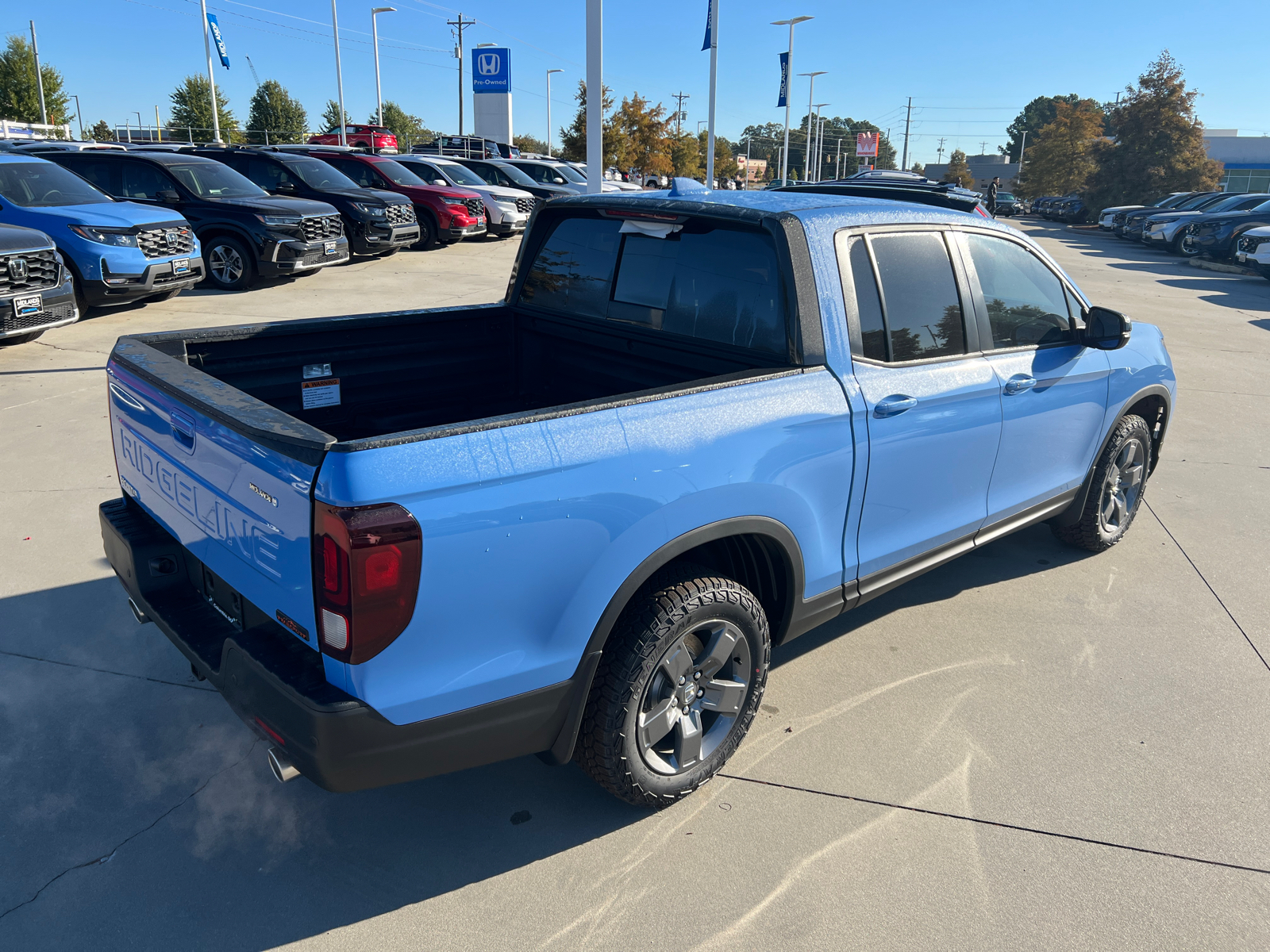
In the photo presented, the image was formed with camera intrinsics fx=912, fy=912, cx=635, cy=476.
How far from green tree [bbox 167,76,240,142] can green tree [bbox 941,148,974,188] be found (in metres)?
68.0

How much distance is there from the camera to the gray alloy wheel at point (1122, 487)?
4770mm

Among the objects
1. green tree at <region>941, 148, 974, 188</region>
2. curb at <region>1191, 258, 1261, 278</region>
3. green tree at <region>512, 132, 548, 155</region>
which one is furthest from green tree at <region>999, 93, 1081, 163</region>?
curb at <region>1191, 258, 1261, 278</region>

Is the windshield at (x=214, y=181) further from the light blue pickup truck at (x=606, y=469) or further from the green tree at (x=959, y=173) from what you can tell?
the green tree at (x=959, y=173)

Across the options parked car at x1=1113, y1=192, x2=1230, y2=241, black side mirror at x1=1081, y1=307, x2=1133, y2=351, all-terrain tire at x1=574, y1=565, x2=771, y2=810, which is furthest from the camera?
parked car at x1=1113, y1=192, x2=1230, y2=241

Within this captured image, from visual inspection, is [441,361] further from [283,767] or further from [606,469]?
[283,767]

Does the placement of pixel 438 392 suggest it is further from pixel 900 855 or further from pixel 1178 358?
pixel 1178 358

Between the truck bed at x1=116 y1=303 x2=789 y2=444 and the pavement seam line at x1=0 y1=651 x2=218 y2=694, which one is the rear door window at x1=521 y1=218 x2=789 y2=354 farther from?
the pavement seam line at x1=0 y1=651 x2=218 y2=694

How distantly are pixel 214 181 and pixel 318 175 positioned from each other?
121 inches

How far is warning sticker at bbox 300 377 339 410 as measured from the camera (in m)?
3.62

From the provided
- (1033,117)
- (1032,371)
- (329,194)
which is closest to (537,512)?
(1032,371)

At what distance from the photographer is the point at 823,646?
13.0ft

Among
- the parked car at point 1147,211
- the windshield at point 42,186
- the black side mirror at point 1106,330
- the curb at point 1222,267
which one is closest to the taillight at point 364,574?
the black side mirror at point 1106,330

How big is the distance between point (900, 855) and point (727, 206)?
2.18 m

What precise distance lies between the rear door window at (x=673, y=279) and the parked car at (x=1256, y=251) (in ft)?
61.3
